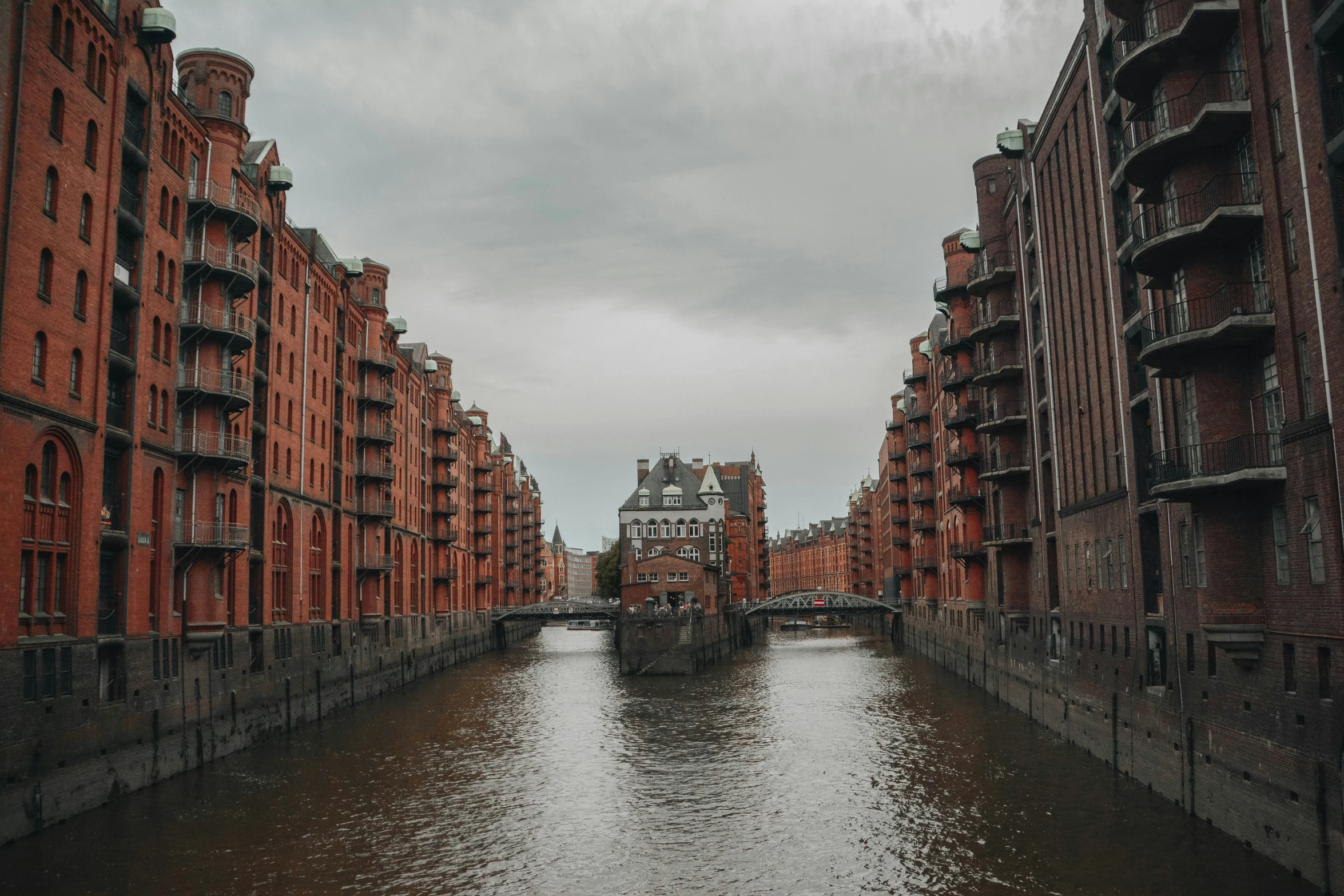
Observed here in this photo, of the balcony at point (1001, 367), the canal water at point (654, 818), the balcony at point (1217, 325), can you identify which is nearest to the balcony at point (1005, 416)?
the balcony at point (1001, 367)

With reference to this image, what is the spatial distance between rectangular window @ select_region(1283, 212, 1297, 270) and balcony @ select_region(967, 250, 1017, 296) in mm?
25387

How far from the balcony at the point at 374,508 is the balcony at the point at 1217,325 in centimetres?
4504

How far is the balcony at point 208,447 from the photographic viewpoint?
35156 millimetres

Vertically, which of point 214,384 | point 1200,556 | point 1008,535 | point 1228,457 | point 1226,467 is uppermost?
point 214,384

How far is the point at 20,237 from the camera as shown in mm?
25922

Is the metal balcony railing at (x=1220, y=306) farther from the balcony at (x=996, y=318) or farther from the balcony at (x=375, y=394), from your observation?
the balcony at (x=375, y=394)

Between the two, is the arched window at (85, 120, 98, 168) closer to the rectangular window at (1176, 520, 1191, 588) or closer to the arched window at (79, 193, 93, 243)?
the arched window at (79, 193, 93, 243)

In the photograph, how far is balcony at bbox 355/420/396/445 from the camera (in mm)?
59438

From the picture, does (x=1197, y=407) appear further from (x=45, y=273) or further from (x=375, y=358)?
(x=375, y=358)

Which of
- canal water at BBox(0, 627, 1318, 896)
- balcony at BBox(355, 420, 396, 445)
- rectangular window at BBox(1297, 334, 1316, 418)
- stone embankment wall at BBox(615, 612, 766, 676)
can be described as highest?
balcony at BBox(355, 420, 396, 445)

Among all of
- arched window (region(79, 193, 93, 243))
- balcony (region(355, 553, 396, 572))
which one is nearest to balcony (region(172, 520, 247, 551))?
arched window (region(79, 193, 93, 243))

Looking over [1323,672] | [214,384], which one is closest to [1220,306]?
[1323,672]

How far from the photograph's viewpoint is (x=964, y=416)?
181ft

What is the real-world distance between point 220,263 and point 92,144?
7751 millimetres
